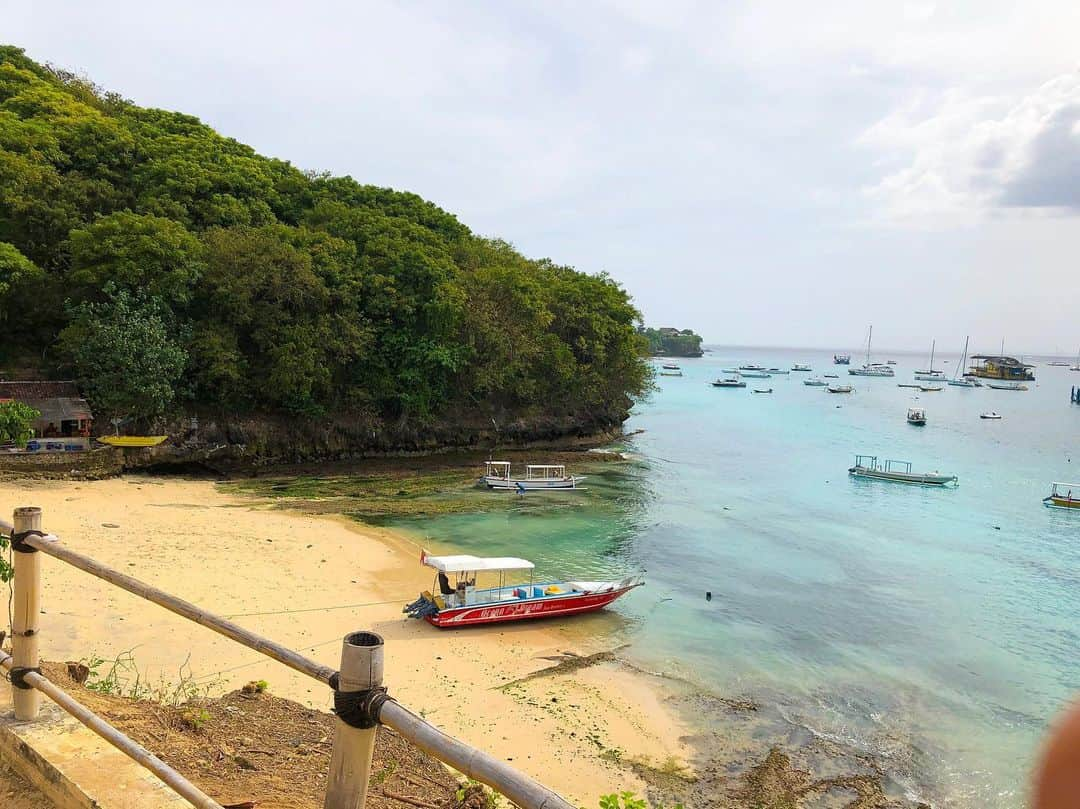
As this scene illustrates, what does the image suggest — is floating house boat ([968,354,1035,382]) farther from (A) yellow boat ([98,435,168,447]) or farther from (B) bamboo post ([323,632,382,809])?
(B) bamboo post ([323,632,382,809])

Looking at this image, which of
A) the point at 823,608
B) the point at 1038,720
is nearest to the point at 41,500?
the point at 823,608

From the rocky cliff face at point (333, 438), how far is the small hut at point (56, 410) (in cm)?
177

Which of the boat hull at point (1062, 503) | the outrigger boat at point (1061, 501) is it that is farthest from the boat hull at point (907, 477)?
the boat hull at point (1062, 503)

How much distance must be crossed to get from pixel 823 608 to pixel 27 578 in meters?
16.8

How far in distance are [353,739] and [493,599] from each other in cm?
1188

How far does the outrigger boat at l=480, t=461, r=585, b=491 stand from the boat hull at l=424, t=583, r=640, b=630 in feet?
41.7

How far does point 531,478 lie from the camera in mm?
28625

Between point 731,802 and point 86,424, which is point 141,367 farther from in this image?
point 731,802

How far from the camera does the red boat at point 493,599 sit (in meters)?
13.5

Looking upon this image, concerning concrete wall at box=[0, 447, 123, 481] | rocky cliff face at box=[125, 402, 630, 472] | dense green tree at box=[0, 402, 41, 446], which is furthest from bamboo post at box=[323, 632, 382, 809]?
rocky cliff face at box=[125, 402, 630, 472]

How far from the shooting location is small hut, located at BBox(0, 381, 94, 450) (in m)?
23.3

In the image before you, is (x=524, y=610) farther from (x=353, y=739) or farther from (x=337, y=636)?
(x=353, y=739)

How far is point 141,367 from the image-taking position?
24.5 m

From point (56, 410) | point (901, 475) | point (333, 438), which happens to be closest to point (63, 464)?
point (56, 410)
